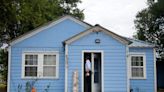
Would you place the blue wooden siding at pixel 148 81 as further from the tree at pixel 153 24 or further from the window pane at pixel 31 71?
the tree at pixel 153 24

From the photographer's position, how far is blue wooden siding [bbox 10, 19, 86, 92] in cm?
1994

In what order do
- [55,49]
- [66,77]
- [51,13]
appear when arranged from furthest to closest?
1. [51,13]
2. [55,49]
3. [66,77]

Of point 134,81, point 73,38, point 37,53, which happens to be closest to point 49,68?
point 37,53

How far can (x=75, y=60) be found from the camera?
19219 millimetres

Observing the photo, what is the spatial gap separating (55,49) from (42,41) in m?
0.91

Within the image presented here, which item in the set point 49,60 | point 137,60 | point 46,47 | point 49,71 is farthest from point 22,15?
point 137,60

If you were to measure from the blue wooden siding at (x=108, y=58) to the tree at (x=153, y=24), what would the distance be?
18.4 m

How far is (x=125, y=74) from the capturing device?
1914 centimetres

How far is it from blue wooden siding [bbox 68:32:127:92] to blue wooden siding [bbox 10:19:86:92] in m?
1.10

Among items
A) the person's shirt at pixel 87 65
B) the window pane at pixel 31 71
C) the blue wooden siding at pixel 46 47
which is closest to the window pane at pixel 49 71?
the blue wooden siding at pixel 46 47

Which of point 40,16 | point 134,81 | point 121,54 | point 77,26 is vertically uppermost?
point 40,16

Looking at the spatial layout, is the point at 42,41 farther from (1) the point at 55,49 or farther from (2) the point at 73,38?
(2) the point at 73,38

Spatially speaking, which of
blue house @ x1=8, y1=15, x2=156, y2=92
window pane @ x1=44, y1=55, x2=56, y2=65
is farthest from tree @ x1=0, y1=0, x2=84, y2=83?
window pane @ x1=44, y1=55, x2=56, y2=65

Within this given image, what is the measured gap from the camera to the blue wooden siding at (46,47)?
1994 centimetres
